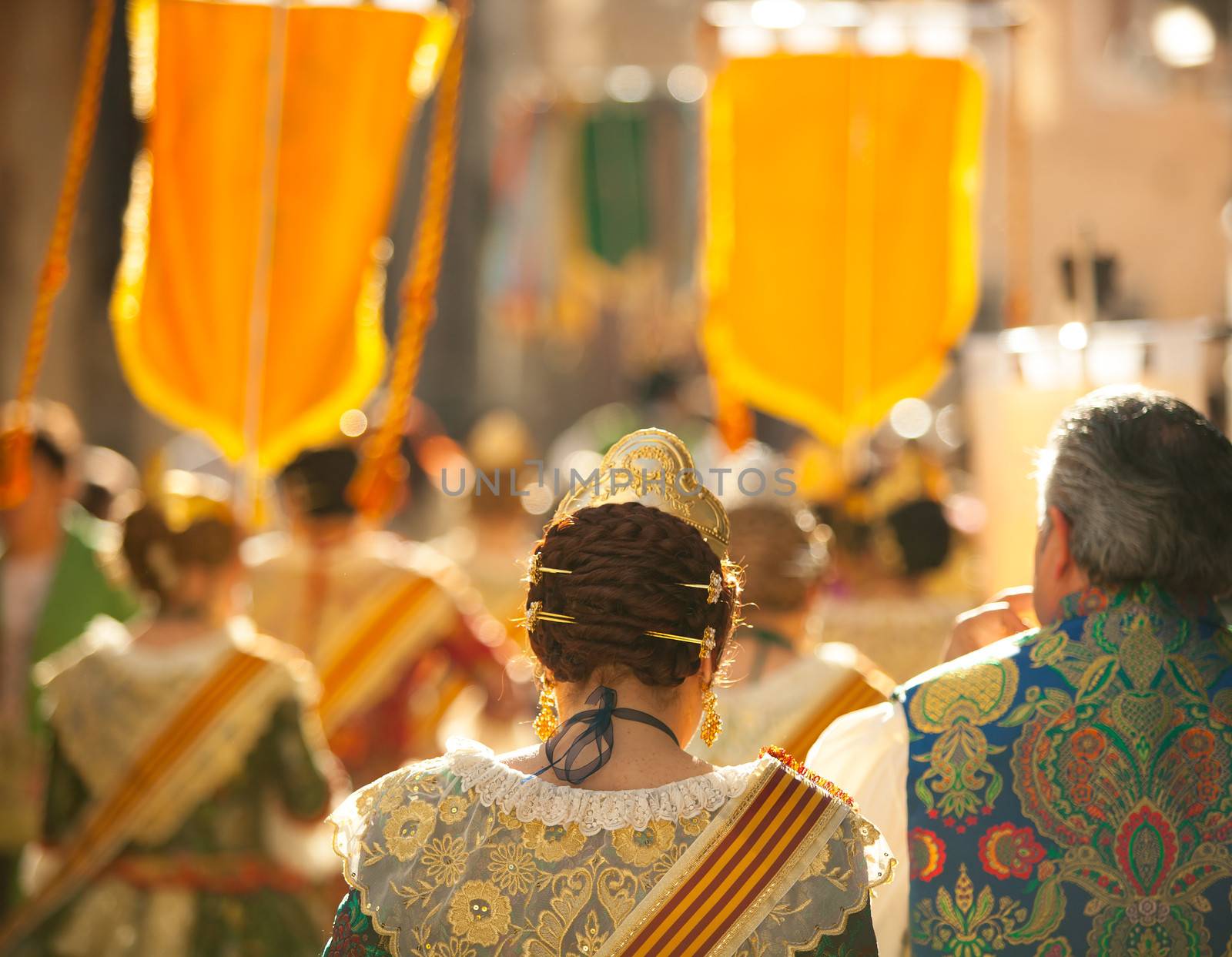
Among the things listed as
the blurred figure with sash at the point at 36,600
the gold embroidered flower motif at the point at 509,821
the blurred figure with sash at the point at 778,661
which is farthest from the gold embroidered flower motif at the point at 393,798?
the blurred figure with sash at the point at 36,600

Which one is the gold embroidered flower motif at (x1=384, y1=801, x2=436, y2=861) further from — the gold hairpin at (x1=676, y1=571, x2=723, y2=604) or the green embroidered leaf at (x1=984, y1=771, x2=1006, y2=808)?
the green embroidered leaf at (x1=984, y1=771, x2=1006, y2=808)

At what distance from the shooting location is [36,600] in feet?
13.9

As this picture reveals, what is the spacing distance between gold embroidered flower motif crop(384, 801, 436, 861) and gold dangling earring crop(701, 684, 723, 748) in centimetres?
32

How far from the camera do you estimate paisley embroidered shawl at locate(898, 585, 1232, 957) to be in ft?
5.66

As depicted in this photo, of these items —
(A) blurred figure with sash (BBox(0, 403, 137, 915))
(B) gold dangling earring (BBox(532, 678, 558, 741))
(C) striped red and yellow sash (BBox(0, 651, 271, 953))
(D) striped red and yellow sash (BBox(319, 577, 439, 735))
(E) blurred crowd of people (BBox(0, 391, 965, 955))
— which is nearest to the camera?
(B) gold dangling earring (BBox(532, 678, 558, 741))

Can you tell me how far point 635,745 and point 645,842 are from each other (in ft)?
0.35

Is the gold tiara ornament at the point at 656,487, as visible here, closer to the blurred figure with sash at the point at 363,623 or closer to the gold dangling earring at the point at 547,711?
the gold dangling earring at the point at 547,711

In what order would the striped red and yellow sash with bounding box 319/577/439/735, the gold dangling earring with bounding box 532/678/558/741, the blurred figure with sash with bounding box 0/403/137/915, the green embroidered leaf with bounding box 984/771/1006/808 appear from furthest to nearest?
1. the blurred figure with sash with bounding box 0/403/137/915
2. the striped red and yellow sash with bounding box 319/577/439/735
3. the green embroidered leaf with bounding box 984/771/1006/808
4. the gold dangling earring with bounding box 532/678/558/741

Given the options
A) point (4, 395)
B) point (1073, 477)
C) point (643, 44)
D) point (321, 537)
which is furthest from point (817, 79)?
point (643, 44)

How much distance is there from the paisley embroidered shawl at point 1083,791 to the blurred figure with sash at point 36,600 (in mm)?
3038

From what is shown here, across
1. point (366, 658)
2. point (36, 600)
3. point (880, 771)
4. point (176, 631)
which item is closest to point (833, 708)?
point (880, 771)

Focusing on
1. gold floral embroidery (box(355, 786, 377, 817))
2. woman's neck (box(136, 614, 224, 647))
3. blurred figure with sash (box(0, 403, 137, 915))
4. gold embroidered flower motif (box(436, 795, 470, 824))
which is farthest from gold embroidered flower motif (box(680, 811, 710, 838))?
blurred figure with sash (box(0, 403, 137, 915))

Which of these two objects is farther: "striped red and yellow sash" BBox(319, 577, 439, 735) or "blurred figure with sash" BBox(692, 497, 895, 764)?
"striped red and yellow sash" BBox(319, 577, 439, 735)

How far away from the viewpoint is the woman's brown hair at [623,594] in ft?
5.17
